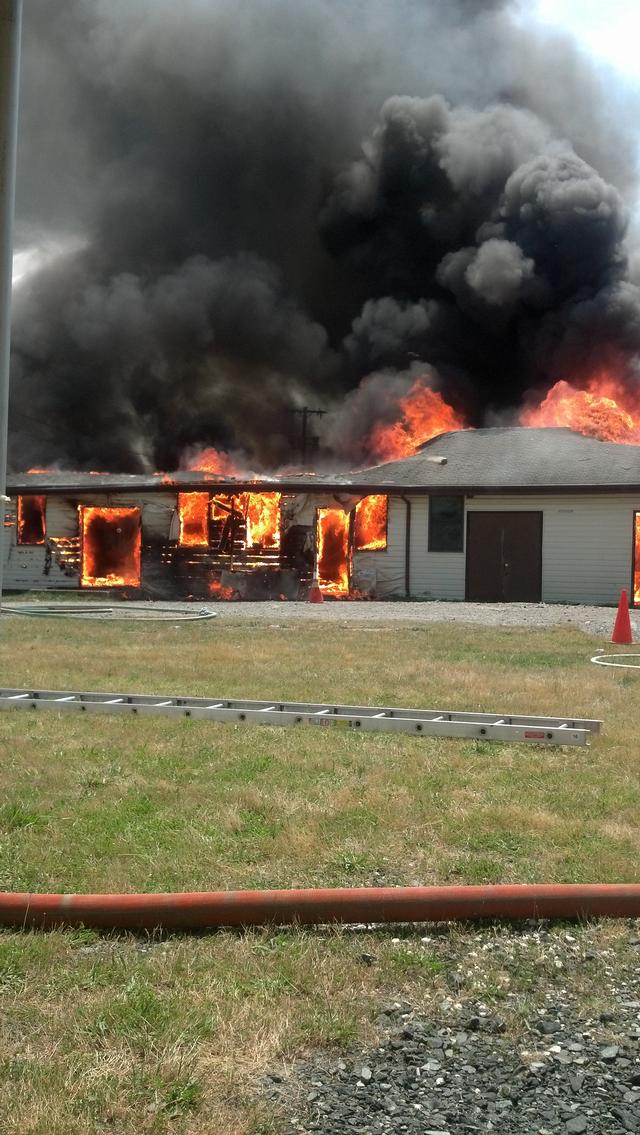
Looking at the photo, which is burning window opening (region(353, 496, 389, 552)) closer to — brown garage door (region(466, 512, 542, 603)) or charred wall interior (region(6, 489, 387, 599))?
charred wall interior (region(6, 489, 387, 599))

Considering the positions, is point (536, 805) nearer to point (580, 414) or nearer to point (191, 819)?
point (191, 819)

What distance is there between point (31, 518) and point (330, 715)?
20682mm

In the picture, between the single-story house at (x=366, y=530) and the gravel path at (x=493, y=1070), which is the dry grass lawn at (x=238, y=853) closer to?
the gravel path at (x=493, y=1070)

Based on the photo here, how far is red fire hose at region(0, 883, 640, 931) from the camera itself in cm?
317

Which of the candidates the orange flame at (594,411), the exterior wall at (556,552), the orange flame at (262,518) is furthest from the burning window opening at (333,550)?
the orange flame at (594,411)

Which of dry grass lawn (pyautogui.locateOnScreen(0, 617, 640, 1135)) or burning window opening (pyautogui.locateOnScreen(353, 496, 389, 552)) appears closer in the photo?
dry grass lawn (pyautogui.locateOnScreen(0, 617, 640, 1135))

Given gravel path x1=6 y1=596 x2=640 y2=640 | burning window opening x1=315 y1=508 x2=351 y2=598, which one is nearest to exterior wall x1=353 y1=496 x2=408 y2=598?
burning window opening x1=315 y1=508 x2=351 y2=598

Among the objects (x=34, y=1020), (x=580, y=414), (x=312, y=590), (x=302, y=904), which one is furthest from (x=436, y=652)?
(x=580, y=414)

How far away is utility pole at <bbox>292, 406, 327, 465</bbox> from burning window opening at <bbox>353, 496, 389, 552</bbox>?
15773 mm

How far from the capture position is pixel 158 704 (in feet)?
23.5

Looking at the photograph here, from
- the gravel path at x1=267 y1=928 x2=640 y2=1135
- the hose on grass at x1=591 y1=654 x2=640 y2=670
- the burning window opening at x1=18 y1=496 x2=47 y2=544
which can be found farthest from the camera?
the burning window opening at x1=18 y1=496 x2=47 y2=544

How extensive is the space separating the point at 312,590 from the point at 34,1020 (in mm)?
20293

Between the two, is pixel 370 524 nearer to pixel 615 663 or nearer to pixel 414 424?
pixel 414 424

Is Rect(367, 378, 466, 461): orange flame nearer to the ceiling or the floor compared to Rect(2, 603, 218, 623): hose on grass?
nearer to the ceiling
